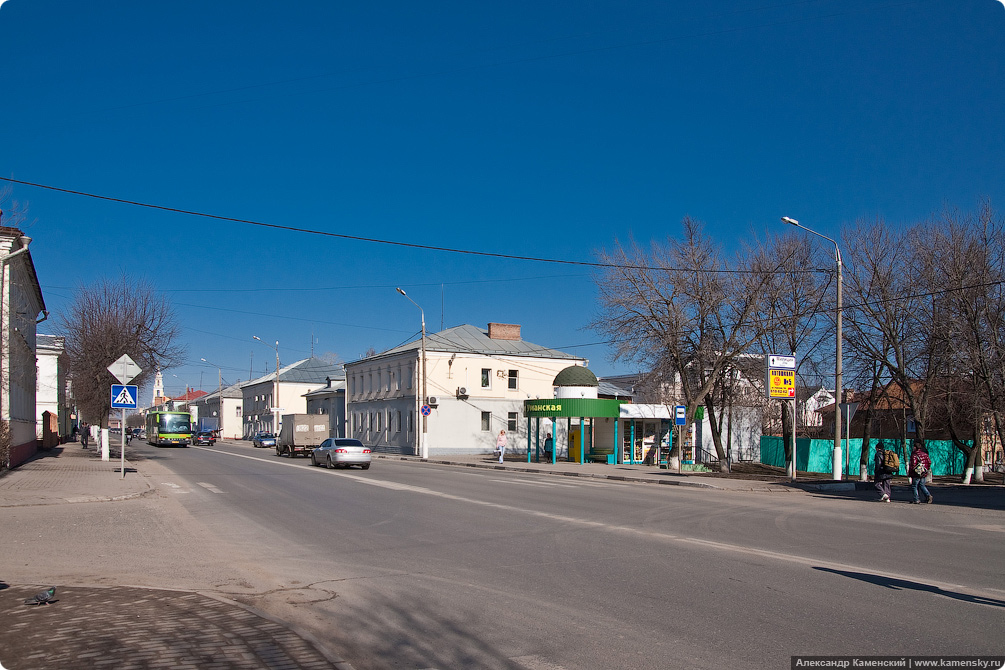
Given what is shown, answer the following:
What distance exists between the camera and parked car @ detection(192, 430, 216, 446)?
77.1 metres

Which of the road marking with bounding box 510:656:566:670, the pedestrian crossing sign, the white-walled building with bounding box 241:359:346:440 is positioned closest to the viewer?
the road marking with bounding box 510:656:566:670

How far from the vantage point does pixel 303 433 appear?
152 feet

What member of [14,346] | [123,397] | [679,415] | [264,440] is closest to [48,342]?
[264,440]

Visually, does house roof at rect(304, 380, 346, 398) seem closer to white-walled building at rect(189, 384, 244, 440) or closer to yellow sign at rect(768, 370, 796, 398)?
white-walled building at rect(189, 384, 244, 440)

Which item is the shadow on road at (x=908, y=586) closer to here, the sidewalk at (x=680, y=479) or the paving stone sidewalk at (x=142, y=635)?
the paving stone sidewalk at (x=142, y=635)

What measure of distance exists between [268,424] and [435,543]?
82.2 m

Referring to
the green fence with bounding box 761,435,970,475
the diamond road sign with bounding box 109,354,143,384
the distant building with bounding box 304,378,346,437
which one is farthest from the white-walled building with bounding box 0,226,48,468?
the green fence with bounding box 761,435,970,475

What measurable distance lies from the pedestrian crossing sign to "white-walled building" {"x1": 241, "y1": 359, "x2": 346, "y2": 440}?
6038 cm

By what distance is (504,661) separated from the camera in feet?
19.0

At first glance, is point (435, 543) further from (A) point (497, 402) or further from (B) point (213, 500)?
(A) point (497, 402)

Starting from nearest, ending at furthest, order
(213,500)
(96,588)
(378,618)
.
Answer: (378,618) → (96,588) → (213,500)

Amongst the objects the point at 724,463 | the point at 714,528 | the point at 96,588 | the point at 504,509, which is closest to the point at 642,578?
the point at 714,528

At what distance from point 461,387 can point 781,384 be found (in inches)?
1052

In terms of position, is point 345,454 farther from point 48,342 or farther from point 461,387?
point 48,342
